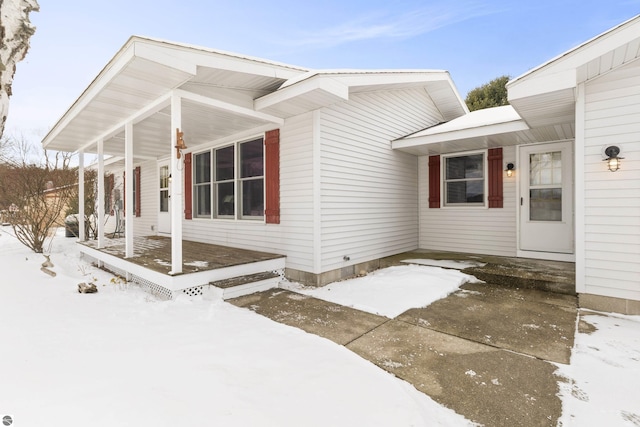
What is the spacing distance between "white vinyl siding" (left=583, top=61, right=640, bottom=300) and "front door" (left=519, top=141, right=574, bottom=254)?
204cm

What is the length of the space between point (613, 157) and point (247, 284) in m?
4.90

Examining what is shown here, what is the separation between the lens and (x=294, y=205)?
5129mm

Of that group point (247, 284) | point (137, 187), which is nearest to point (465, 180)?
point (247, 284)

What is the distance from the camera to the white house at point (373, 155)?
11.8ft

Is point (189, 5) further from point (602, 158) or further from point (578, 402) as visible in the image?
point (578, 402)

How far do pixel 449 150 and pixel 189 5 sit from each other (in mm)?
10207

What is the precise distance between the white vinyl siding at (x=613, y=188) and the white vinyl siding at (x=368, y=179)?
10.5 ft

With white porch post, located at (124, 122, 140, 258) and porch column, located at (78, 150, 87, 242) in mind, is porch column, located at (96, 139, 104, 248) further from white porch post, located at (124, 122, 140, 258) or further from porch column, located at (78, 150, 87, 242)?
white porch post, located at (124, 122, 140, 258)

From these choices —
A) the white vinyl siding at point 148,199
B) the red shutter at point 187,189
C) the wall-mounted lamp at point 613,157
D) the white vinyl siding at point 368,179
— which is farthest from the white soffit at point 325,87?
the white vinyl siding at point 148,199

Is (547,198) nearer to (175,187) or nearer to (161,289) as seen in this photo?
(175,187)

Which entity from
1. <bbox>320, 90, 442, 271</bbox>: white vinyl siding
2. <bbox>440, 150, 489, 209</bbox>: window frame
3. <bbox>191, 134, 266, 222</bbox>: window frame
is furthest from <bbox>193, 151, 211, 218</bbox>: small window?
<bbox>440, 150, 489, 209</bbox>: window frame

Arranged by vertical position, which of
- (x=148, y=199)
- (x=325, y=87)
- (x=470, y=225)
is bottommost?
(x=470, y=225)

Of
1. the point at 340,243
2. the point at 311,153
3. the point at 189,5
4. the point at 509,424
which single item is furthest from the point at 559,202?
the point at 189,5

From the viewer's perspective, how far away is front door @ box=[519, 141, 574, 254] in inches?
216
